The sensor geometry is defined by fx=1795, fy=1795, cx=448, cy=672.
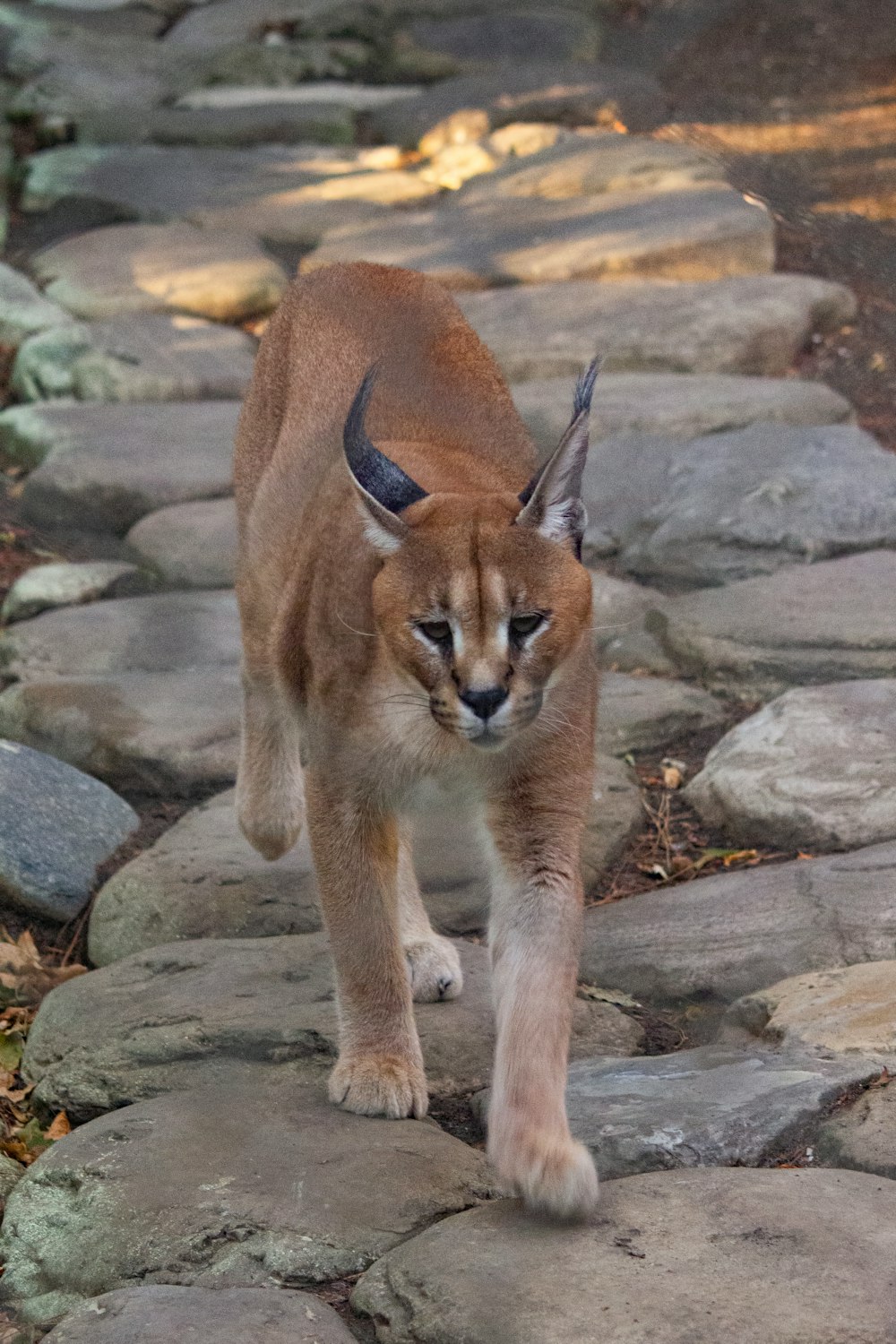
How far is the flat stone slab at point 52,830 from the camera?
191 inches

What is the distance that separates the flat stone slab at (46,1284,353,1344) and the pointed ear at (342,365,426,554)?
141 cm

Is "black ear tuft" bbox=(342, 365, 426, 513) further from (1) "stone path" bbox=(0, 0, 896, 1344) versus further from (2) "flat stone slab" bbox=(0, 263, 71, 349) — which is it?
(2) "flat stone slab" bbox=(0, 263, 71, 349)

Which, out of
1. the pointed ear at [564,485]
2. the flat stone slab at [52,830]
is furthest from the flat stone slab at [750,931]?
the flat stone slab at [52,830]

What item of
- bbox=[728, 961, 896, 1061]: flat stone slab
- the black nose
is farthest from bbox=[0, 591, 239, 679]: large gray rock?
the black nose

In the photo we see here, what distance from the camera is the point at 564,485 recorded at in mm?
3432

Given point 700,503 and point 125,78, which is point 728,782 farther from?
point 125,78

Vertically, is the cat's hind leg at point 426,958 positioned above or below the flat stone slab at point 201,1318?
below

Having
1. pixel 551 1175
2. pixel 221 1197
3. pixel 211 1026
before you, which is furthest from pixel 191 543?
pixel 551 1175

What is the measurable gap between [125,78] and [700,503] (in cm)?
750

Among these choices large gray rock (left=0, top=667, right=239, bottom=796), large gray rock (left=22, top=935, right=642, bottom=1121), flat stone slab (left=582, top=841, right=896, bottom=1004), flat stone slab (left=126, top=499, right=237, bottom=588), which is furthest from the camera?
flat stone slab (left=126, top=499, right=237, bottom=588)

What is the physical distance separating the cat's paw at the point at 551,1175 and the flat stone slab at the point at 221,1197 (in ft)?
0.69

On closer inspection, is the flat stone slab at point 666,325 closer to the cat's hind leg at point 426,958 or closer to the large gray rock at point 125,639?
the large gray rock at point 125,639

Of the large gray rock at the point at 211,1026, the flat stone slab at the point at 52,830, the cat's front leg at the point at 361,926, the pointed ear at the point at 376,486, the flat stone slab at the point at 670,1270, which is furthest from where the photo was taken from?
the flat stone slab at the point at 52,830

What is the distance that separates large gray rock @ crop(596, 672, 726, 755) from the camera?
5449mm
